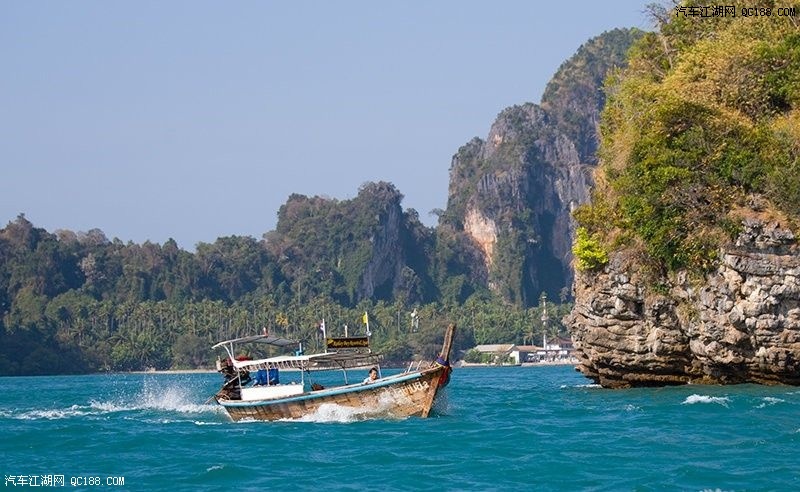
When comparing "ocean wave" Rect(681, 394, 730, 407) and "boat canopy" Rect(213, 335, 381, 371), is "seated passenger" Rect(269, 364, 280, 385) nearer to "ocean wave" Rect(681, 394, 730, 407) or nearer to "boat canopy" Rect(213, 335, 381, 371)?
"boat canopy" Rect(213, 335, 381, 371)

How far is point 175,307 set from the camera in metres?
148

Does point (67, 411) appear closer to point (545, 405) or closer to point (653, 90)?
point (545, 405)

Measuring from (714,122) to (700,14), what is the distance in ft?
27.7

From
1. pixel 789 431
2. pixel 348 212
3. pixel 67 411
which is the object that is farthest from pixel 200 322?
pixel 789 431

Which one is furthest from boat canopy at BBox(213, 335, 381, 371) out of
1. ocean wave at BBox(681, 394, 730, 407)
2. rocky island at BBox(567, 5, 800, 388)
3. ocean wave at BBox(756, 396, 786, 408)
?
ocean wave at BBox(756, 396, 786, 408)

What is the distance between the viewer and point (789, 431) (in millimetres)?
23875

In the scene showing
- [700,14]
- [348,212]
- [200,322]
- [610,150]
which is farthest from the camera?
[348,212]

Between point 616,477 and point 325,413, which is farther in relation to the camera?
point 325,413

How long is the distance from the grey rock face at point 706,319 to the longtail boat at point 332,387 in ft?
20.6

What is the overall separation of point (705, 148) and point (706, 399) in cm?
664

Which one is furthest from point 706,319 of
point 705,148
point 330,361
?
point 330,361

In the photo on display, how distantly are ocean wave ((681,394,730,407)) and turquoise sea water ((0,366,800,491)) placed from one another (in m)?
0.07

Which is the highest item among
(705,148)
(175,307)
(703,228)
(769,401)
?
(175,307)

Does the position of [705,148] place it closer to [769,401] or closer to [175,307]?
[769,401]
